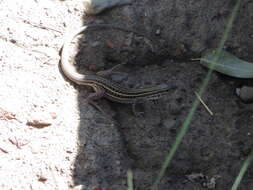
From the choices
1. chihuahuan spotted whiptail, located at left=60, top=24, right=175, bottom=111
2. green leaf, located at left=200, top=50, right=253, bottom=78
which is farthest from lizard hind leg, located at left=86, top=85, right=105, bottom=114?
green leaf, located at left=200, top=50, right=253, bottom=78

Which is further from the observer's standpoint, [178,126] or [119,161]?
[178,126]

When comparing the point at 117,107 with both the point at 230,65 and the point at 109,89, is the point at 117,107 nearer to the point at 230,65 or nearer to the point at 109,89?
the point at 109,89

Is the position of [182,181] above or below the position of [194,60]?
below

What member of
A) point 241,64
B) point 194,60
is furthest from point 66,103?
point 241,64

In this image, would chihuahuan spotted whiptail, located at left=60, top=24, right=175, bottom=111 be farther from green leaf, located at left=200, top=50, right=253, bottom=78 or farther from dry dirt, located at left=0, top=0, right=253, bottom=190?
green leaf, located at left=200, top=50, right=253, bottom=78

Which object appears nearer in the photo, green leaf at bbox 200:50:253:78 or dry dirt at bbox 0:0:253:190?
dry dirt at bbox 0:0:253:190

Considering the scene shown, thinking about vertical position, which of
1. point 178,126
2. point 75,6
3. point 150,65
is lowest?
point 178,126

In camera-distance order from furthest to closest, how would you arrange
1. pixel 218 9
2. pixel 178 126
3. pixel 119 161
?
pixel 218 9 < pixel 178 126 < pixel 119 161

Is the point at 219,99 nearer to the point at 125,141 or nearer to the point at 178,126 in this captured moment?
the point at 178,126

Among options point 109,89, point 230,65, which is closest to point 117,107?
point 109,89
